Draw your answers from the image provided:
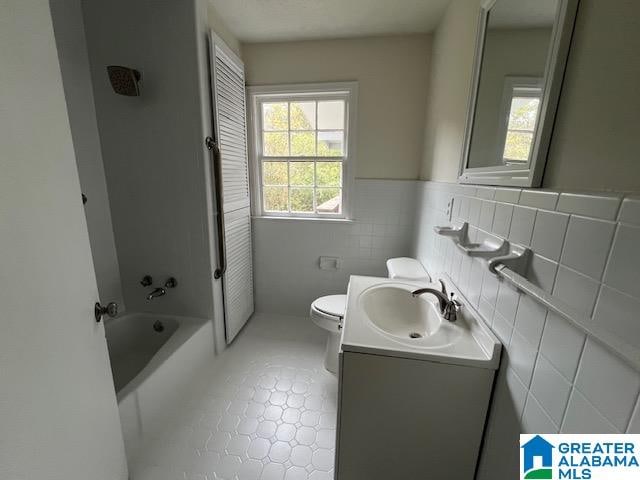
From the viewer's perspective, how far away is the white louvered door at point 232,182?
1693 millimetres

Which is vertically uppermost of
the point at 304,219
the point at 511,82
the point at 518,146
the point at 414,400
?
the point at 511,82

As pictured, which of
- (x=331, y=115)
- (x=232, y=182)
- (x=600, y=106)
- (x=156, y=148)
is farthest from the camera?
(x=331, y=115)

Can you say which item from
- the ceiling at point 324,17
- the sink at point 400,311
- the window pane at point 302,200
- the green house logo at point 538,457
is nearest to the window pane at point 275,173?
the window pane at point 302,200

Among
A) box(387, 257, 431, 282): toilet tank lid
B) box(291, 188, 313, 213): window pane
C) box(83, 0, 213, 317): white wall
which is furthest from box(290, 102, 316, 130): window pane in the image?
box(387, 257, 431, 282): toilet tank lid

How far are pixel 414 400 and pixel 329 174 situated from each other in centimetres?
179

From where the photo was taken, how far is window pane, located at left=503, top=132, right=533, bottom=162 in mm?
755

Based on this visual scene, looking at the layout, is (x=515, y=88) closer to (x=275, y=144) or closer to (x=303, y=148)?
(x=303, y=148)

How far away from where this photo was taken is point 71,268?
0.84 m

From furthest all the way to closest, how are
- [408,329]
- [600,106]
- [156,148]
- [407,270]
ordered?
[407,270] → [156,148] → [408,329] → [600,106]

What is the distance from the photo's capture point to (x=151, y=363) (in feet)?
4.78

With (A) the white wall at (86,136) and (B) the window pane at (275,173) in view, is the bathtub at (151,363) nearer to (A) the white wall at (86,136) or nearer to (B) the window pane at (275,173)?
(A) the white wall at (86,136)

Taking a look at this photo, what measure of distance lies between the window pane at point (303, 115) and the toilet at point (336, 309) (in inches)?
52.7

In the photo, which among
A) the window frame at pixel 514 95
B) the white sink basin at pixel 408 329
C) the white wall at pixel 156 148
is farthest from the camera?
the white wall at pixel 156 148

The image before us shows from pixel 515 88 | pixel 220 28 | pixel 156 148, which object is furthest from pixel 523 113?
pixel 220 28
